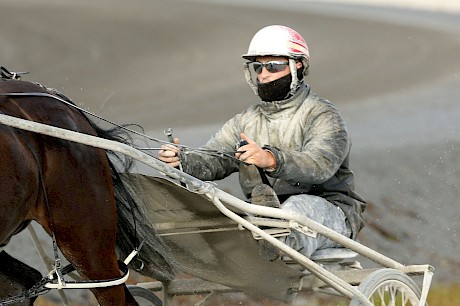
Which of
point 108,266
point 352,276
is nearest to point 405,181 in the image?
point 352,276

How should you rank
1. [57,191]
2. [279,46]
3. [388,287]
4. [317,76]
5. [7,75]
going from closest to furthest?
[57,191] → [7,75] → [388,287] → [279,46] → [317,76]

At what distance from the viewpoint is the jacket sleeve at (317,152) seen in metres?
5.80

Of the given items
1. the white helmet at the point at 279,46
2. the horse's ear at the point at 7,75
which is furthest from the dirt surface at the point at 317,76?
the horse's ear at the point at 7,75

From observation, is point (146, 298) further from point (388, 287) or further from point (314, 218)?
point (388, 287)

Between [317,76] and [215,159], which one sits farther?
[317,76]

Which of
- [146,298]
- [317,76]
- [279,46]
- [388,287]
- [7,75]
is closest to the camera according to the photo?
[7,75]

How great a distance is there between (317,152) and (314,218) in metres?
0.34

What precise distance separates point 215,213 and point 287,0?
27.9 metres

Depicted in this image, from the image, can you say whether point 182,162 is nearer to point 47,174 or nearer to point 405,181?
point 47,174

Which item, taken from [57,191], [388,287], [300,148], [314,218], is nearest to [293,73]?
[300,148]

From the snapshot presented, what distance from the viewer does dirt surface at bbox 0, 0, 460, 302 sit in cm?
1202

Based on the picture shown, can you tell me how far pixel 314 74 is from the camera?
22.0m

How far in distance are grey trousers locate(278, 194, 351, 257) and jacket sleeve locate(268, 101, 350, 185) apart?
11 centimetres

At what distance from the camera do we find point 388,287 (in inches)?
234
